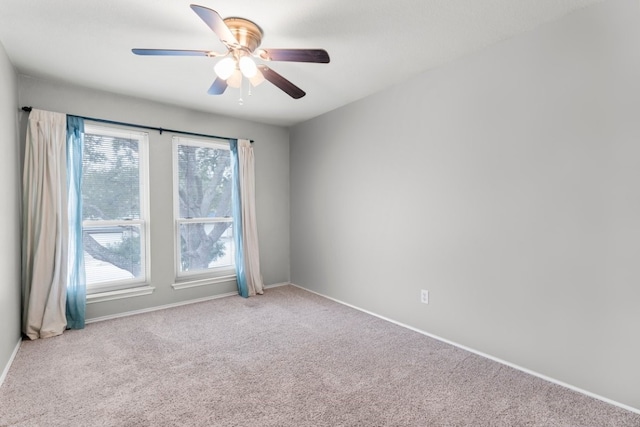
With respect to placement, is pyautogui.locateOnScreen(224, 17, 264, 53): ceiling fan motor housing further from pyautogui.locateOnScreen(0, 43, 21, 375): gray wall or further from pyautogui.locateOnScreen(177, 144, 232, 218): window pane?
pyautogui.locateOnScreen(177, 144, 232, 218): window pane

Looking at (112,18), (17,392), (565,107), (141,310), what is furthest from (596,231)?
(141,310)

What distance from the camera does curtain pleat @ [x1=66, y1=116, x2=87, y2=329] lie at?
3.04 m

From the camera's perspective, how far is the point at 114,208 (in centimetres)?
339

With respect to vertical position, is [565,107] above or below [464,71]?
below

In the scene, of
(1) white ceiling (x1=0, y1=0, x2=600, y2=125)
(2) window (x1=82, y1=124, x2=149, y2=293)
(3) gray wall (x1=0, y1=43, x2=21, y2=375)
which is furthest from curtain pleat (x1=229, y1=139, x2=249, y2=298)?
(3) gray wall (x1=0, y1=43, x2=21, y2=375)

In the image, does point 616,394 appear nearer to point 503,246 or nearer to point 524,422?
point 524,422

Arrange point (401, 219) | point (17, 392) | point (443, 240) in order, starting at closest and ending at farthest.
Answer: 1. point (17, 392)
2. point (443, 240)
3. point (401, 219)

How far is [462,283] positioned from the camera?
8.59 ft

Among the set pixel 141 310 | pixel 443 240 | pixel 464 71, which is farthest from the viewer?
pixel 141 310

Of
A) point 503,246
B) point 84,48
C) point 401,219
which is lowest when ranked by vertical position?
point 503,246

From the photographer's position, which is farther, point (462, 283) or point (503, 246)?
point (462, 283)

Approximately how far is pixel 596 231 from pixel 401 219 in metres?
1.49

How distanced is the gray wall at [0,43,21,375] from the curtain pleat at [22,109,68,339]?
8 cm

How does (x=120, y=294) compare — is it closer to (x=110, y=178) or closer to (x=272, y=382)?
(x=110, y=178)
